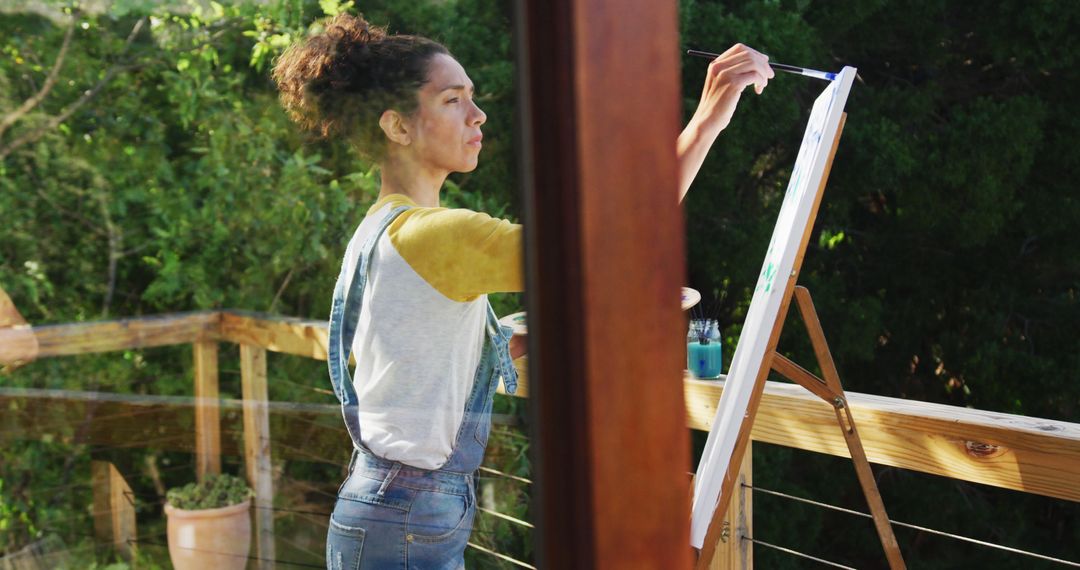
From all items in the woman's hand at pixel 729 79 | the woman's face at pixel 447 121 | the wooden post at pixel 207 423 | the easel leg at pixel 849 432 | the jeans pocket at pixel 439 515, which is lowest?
the easel leg at pixel 849 432

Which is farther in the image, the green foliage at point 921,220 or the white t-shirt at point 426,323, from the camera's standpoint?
the green foliage at point 921,220

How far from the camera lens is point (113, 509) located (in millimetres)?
580

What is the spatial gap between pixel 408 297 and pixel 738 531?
4.59ft

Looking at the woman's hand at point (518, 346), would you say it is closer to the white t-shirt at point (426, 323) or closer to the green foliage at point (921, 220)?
the white t-shirt at point (426, 323)

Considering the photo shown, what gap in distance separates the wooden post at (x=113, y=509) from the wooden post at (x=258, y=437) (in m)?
0.07

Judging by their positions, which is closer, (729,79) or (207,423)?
(207,423)

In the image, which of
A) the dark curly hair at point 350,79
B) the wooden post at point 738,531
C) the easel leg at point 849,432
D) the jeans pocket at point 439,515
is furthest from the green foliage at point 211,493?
the wooden post at point 738,531

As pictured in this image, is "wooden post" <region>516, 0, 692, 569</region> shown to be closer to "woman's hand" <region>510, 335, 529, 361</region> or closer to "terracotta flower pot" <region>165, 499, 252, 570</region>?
"woman's hand" <region>510, 335, 529, 361</region>

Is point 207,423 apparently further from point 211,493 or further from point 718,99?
point 718,99

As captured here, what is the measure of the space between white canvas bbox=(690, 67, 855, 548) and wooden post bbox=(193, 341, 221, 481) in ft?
3.12

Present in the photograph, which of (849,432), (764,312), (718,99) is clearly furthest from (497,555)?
(849,432)

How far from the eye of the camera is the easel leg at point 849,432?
168 centimetres

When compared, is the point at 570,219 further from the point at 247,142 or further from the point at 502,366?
the point at 247,142

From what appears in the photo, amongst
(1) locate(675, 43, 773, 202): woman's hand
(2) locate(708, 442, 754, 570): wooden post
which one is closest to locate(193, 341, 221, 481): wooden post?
(1) locate(675, 43, 773, 202): woman's hand
